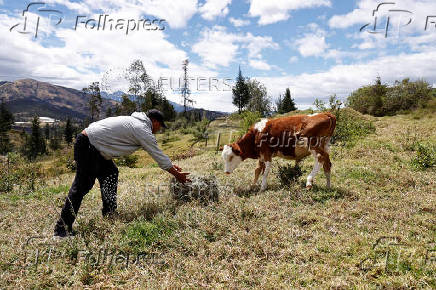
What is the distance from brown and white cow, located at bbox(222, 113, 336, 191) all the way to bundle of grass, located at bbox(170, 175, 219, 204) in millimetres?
1434

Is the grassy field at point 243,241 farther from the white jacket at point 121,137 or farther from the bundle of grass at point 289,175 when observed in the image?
the white jacket at point 121,137

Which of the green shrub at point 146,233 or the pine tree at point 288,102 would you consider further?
the pine tree at point 288,102

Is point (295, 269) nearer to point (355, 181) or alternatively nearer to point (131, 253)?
point (131, 253)

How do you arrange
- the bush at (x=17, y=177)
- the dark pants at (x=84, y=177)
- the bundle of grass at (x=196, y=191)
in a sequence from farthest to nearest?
1. the bush at (x=17, y=177)
2. the bundle of grass at (x=196, y=191)
3. the dark pants at (x=84, y=177)

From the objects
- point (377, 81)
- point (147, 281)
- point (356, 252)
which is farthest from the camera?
point (377, 81)

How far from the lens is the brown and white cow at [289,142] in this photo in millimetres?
6699

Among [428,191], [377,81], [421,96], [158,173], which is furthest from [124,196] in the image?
[377,81]

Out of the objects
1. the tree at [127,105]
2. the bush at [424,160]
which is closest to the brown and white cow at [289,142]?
the bush at [424,160]

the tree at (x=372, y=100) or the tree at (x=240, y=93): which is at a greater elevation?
the tree at (x=240, y=93)

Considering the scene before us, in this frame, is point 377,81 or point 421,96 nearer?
point 421,96

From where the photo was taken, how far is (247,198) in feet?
21.0

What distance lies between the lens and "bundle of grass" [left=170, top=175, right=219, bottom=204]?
20.3ft

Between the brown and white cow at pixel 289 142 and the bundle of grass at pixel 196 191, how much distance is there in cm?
143

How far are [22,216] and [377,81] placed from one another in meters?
41.8
